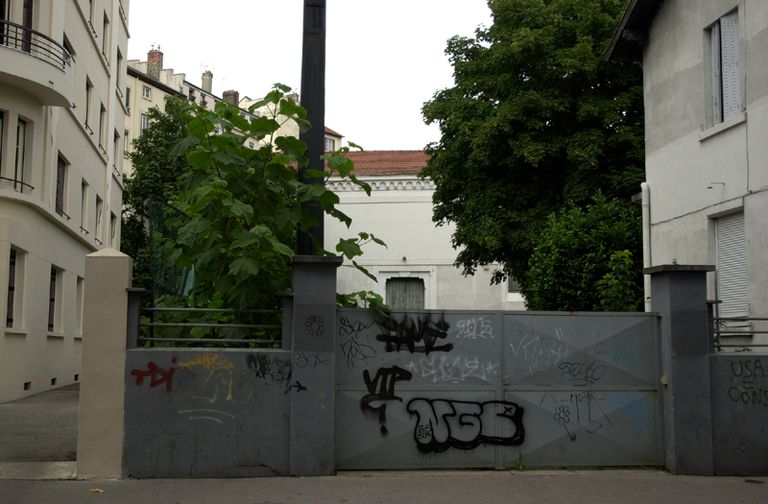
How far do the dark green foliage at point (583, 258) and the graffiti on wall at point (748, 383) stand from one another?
6466 millimetres

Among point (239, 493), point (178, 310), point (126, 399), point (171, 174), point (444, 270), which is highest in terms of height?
point (171, 174)

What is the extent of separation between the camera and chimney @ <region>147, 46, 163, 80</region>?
6562 cm

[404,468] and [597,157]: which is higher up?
[597,157]

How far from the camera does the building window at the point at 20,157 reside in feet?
57.8

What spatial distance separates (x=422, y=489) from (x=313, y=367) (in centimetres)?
170

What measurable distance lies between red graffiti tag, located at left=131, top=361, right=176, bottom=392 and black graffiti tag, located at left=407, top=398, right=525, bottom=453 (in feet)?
8.47

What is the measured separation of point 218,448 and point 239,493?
0.83m

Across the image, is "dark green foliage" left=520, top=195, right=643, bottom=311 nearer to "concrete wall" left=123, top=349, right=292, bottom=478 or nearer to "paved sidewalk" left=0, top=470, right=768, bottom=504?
"paved sidewalk" left=0, top=470, right=768, bottom=504

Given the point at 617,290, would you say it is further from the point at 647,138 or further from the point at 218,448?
the point at 218,448

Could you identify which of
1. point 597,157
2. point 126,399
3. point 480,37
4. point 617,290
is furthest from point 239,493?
point 480,37

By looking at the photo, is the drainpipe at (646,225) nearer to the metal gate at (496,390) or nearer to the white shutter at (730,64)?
the white shutter at (730,64)

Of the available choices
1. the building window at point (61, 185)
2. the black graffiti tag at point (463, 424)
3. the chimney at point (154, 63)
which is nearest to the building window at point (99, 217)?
the building window at point (61, 185)

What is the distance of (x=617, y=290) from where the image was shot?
15.3 metres

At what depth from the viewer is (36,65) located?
17000 millimetres
